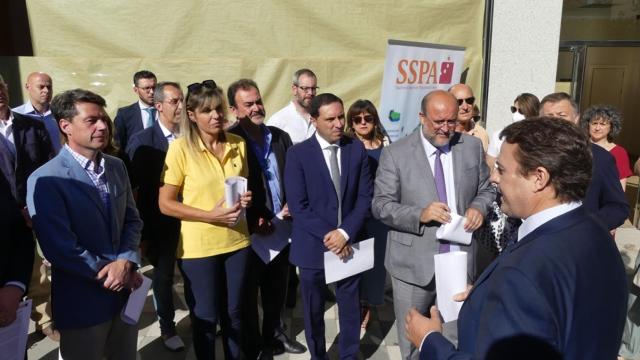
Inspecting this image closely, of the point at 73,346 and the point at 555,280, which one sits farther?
the point at 73,346

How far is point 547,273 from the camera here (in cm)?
114

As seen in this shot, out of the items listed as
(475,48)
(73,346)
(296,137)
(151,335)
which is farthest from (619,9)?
(73,346)

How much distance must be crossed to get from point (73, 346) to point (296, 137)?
2.66 meters

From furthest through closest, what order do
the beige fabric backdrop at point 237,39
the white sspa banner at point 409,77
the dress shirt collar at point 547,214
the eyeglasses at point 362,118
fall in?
the beige fabric backdrop at point 237,39, the white sspa banner at point 409,77, the eyeglasses at point 362,118, the dress shirt collar at point 547,214

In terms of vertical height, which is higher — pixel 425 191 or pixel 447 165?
pixel 447 165

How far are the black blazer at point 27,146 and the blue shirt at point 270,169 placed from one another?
1.67m

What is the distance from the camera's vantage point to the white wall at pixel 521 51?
18.8ft

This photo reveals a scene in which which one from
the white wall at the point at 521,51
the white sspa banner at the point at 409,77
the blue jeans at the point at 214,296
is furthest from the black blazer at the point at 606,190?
the white wall at the point at 521,51

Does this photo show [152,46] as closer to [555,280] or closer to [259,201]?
[259,201]

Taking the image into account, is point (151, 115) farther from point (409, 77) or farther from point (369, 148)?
point (409, 77)

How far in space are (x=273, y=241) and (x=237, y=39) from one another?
3.27m

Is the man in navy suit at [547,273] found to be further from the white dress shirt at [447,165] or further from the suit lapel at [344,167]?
the suit lapel at [344,167]

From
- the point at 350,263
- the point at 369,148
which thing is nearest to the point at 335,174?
the point at 350,263

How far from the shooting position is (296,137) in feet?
14.3
